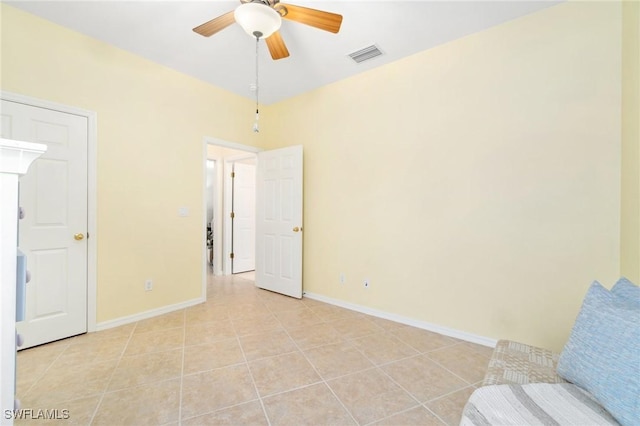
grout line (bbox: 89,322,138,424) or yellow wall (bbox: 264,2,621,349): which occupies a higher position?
yellow wall (bbox: 264,2,621,349)

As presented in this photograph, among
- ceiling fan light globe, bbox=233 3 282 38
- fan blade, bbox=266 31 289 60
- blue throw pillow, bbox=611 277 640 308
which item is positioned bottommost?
blue throw pillow, bbox=611 277 640 308

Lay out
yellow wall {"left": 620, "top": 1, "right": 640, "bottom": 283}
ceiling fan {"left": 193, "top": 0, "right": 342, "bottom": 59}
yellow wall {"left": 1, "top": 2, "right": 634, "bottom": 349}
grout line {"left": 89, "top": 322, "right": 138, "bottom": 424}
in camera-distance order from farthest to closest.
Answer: yellow wall {"left": 1, "top": 2, "right": 634, "bottom": 349} < ceiling fan {"left": 193, "top": 0, "right": 342, "bottom": 59} < yellow wall {"left": 620, "top": 1, "right": 640, "bottom": 283} < grout line {"left": 89, "top": 322, "right": 138, "bottom": 424}

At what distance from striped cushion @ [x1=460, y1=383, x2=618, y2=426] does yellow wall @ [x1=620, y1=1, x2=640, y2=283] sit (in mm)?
1126

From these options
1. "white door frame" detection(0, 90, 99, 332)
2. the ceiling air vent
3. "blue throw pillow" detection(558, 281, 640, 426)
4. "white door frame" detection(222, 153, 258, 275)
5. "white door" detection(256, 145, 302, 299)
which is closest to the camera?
"blue throw pillow" detection(558, 281, 640, 426)

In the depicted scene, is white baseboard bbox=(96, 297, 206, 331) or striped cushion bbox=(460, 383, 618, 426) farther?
white baseboard bbox=(96, 297, 206, 331)

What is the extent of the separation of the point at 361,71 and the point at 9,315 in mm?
3342

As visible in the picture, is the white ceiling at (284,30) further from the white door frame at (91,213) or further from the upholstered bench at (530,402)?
the upholstered bench at (530,402)

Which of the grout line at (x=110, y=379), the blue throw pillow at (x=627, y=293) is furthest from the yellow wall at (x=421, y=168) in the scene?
the blue throw pillow at (x=627, y=293)

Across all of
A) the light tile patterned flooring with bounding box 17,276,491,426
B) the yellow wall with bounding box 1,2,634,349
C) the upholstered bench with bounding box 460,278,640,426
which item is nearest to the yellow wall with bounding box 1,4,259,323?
the yellow wall with bounding box 1,2,634,349

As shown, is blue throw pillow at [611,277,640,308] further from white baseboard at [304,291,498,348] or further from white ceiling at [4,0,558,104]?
white ceiling at [4,0,558,104]

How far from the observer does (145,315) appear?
2.93 meters

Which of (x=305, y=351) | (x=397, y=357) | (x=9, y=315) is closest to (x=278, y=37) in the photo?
(x=9, y=315)

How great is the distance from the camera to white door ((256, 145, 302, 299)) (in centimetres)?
366

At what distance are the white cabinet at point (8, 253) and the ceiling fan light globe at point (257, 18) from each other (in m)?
1.53
